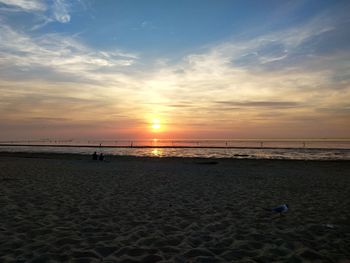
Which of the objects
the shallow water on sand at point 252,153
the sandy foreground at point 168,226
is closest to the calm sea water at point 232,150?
the shallow water on sand at point 252,153

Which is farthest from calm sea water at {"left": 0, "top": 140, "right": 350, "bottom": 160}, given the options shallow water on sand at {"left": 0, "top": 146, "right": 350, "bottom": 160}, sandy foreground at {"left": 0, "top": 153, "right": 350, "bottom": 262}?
sandy foreground at {"left": 0, "top": 153, "right": 350, "bottom": 262}

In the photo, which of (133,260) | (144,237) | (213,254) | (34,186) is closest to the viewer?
(133,260)

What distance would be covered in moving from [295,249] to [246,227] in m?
1.49

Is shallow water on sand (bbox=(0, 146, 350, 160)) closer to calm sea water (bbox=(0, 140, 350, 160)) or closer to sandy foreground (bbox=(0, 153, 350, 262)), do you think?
calm sea water (bbox=(0, 140, 350, 160))

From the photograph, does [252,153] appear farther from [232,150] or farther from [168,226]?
[168,226]

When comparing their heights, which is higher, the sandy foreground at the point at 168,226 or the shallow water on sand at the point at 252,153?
the shallow water on sand at the point at 252,153

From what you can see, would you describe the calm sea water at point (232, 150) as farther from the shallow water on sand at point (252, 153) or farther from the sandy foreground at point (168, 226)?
the sandy foreground at point (168, 226)

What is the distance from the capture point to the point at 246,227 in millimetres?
7102

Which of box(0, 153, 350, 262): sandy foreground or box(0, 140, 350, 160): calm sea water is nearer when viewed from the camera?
box(0, 153, 350, 262): sandy foreground

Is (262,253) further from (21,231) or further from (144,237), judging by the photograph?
(21,231)

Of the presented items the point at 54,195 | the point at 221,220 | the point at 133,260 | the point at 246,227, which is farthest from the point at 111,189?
the point at 133,260

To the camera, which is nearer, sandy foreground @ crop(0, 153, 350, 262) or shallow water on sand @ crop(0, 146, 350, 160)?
sandy foreground @ crop(0, 153, 350, 262)

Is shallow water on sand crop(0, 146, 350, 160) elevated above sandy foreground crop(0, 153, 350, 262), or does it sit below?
above

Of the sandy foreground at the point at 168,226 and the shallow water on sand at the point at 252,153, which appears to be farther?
the shallow water on sand at the point at 252,153
